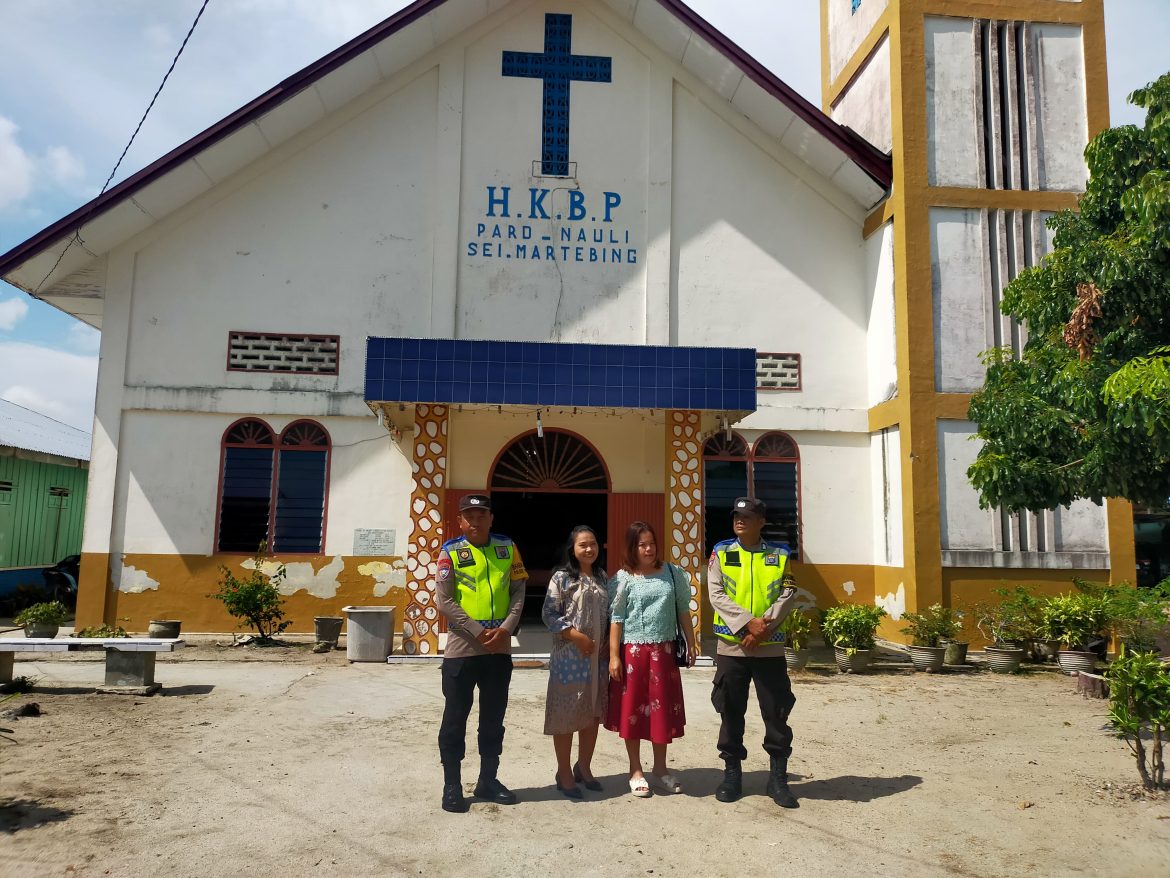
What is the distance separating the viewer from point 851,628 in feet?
33.6

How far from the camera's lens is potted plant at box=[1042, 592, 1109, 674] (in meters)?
10.1

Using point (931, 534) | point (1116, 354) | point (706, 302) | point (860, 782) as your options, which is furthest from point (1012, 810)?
point (706, 302)

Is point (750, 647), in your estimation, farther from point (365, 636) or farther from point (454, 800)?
point (365, 636)

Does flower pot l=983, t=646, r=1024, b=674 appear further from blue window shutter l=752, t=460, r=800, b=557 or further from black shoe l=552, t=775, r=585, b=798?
black shoe l=552, t=775, r=585, b=798

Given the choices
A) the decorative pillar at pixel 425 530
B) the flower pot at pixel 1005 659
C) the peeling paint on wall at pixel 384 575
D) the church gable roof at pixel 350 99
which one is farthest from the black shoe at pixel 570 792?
the church gable roof at pixel 350 99

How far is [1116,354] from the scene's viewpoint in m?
7.08

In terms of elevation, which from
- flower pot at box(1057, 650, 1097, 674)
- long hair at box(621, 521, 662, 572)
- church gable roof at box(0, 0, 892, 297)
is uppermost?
church gable roof at box(0, 0, 892, 297)

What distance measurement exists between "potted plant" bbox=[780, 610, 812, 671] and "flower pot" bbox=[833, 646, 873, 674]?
1.28 feet

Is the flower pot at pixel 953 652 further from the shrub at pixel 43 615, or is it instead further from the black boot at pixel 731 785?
the shrub at pixel 43 615

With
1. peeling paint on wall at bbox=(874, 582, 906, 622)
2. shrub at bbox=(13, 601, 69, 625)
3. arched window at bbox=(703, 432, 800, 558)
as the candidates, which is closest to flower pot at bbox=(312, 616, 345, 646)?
shrub at bbox=(13, 601, 69, 625)

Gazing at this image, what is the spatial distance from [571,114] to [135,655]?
9550 mm

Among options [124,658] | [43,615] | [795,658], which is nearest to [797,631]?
[795,658]

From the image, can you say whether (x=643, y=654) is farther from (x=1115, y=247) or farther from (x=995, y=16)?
(x=995, y=16)

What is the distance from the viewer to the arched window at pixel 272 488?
12391 millimetres
